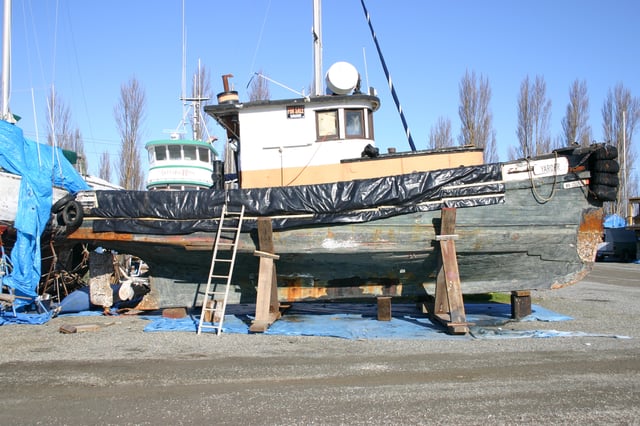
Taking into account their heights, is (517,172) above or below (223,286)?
above

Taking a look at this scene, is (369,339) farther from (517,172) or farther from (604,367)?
(517,172)

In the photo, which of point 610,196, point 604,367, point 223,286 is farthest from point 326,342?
point 610,196

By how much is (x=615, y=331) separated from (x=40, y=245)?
9600 mm

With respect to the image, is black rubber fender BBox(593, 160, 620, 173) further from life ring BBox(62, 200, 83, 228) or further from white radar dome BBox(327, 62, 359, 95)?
life ring BBox(62, 200, 83, 228)

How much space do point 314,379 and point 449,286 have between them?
326 centimetres

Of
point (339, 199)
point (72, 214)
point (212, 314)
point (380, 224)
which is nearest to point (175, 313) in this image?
point (212, 314)

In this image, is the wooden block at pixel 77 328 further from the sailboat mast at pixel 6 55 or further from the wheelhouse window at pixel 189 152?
the wheelhouse window at pixel 189 152

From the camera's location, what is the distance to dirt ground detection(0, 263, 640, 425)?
3967 mm

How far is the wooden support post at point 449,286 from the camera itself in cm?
736

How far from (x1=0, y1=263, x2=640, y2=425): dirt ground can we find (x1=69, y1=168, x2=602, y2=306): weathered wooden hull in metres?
1.14

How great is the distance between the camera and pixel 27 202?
8.36m

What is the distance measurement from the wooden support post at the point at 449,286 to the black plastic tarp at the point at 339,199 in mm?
382

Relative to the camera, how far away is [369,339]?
7.14m

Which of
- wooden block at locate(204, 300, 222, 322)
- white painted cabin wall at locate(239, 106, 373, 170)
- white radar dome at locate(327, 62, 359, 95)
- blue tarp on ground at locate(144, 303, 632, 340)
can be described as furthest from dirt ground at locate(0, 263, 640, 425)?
white radar dome at locate(327, 62, 359, 95)
